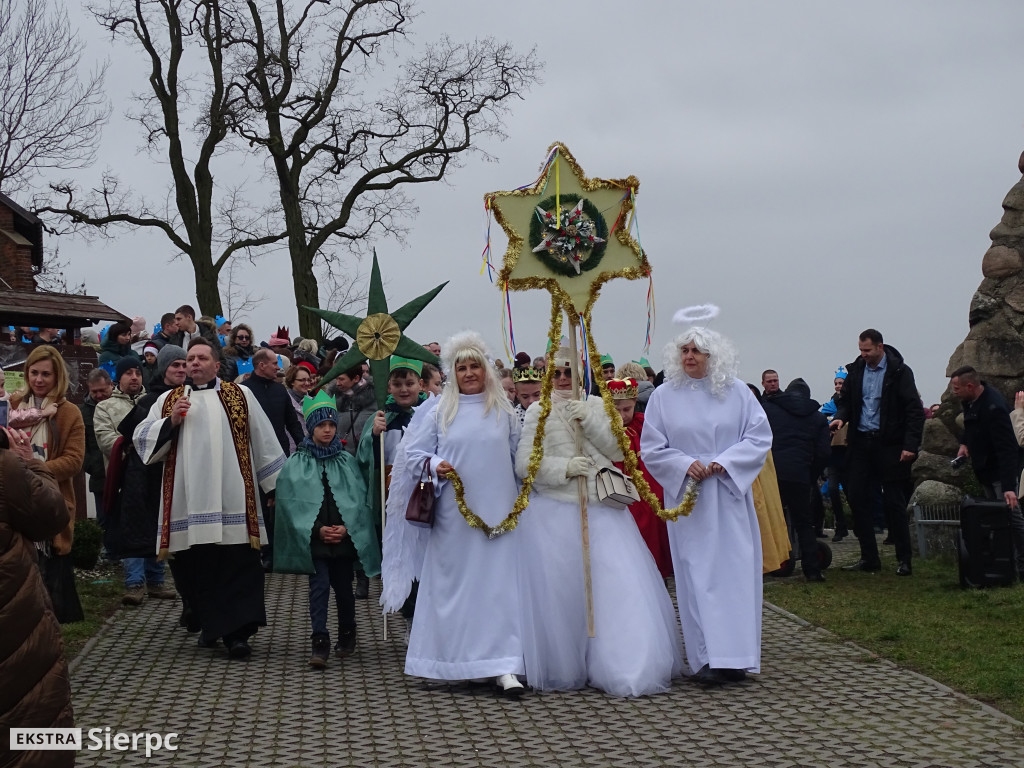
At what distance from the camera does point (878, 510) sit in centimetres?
1719

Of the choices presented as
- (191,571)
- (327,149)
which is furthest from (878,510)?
(327,149)

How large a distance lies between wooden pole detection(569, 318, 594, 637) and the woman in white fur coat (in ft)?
0.13

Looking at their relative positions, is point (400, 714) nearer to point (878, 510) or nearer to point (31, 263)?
point (878, 510)

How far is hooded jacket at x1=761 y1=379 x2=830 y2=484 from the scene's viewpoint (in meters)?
12.4

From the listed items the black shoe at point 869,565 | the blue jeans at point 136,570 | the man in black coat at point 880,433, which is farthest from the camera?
the black shoe at point 869,565

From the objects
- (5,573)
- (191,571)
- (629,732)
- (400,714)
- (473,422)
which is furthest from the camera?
(191,571)

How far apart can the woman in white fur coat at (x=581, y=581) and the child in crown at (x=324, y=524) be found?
4.24 feet

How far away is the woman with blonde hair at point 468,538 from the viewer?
26.3 ft

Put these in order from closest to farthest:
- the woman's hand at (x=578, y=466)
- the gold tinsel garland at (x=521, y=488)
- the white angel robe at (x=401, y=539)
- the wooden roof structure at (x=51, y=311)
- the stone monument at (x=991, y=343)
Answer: the gold tinsel garland at (x=521, y=488), the woman's hand at (x=578, y=466), the white angel robe at (x=401, y=539), the stone monument at (x=991, y=343), the wooden roof structure at (x=51, y=311)

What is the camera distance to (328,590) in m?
8.93

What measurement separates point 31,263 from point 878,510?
22217mm

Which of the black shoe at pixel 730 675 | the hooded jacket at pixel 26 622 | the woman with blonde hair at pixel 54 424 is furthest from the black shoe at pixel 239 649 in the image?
the hooded jacket at pixel 26 622

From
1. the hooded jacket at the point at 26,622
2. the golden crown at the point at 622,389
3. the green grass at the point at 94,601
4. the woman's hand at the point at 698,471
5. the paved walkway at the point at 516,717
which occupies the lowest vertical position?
the paved walkway at the point at 516,717

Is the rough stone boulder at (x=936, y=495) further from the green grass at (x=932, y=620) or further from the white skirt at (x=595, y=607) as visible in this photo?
the white skirt at (x=595, y=607)
